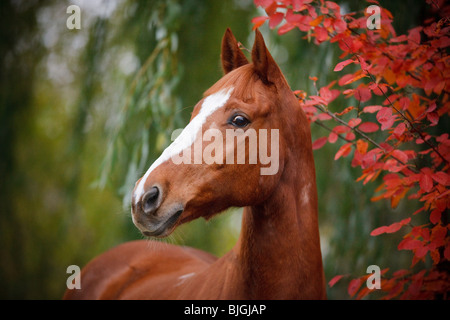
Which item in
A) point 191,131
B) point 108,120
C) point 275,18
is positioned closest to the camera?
point 191,131

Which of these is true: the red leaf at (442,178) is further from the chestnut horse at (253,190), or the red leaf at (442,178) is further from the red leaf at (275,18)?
the red leaf at (275,18)

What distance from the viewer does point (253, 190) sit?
1.62m

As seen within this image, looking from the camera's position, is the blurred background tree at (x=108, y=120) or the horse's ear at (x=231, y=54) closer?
the horse's ear at (x=231, y=54)

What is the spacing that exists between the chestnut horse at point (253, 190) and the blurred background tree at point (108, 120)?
72 cm

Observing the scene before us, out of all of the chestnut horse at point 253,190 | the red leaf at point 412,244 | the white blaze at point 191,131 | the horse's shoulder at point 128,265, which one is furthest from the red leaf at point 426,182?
the horse's shoulder at point 128,265

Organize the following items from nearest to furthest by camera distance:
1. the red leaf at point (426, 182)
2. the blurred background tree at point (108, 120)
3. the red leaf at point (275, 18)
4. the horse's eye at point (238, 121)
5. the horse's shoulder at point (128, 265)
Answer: the horse's eye at point (238, 121)
the red leaf at point (426, 182)
the red leaf at point (275, 18)
the horse's shoulder at point (128, 265)
the blurred background tree at point (108, 120)

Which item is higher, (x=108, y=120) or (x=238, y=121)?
(x=108, y=120)

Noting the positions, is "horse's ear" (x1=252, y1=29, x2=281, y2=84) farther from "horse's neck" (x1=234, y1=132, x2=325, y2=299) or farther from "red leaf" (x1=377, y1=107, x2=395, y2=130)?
"red leaf" (x1=377, y1=107, x2=395, y2=130)

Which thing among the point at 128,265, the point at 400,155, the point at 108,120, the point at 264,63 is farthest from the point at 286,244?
the point at 108,120

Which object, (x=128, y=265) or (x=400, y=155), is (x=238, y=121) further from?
(x=128, y=265)

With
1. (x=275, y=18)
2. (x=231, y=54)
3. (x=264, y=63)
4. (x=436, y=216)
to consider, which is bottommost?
(x=436, y=216)

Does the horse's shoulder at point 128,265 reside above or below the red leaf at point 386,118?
below

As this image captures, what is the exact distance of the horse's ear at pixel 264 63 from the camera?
1.69 metres

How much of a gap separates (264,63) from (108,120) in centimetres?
277
